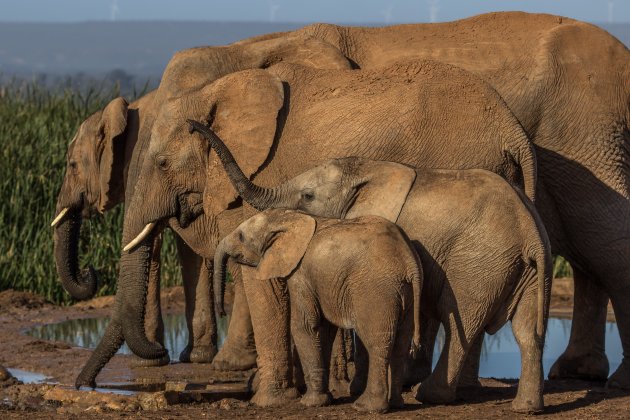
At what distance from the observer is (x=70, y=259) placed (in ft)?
37.3

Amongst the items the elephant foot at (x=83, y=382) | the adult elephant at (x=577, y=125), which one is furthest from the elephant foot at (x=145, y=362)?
the adult elephant at (x=577, y=125)

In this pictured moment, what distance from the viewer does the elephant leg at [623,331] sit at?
28.9 ft

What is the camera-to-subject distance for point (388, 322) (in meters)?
7.41

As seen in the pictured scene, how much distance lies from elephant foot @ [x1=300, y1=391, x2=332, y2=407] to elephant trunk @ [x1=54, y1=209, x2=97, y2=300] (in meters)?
3.50

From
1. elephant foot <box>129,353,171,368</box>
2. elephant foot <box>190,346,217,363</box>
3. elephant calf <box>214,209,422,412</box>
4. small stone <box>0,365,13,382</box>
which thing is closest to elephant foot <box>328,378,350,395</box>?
elephant calf <box>214,209,422,412</box>

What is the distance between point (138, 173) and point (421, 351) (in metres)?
2.36

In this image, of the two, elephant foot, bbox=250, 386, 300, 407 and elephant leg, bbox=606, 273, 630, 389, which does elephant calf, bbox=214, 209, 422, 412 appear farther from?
elephant leg, bbox=606, 273, 630, 389

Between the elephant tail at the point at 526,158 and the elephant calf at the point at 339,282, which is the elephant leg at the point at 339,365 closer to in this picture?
the elephant calf at the point at 339,282

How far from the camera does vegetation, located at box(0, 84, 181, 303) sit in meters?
13.5

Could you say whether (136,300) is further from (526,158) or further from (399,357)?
(526,158)

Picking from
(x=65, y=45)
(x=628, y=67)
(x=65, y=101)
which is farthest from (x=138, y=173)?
(x=65, y=45)

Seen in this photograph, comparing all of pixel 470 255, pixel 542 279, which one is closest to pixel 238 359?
pixel 470 255

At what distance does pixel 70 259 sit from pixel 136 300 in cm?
203

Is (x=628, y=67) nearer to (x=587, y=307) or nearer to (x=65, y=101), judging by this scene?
(x=587, y=307)
